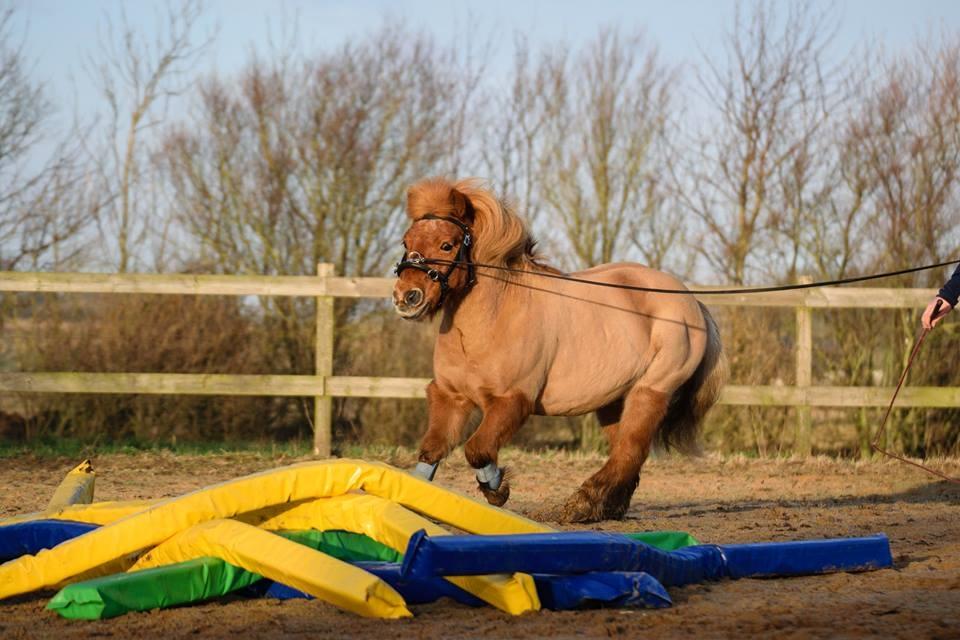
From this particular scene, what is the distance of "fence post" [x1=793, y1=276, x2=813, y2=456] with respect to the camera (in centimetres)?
1108

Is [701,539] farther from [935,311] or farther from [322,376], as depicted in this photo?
[322,376]

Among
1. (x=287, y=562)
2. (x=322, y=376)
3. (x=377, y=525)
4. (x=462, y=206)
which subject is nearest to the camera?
(x=287, y=562)

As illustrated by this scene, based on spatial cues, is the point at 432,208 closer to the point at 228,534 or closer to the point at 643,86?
the point at 228,534

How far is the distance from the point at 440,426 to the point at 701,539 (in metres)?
1.53

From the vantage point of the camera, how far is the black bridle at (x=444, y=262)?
596cm

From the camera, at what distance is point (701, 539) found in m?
5.94

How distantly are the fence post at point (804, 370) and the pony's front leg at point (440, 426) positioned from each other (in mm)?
5772

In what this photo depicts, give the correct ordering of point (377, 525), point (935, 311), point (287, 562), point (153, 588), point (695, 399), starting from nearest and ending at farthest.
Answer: point (287, 562) → point (153, 588) → point (377, 525) → point (935, 311) → point (695, 399)

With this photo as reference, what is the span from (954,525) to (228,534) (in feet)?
14.9

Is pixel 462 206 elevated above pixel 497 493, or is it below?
above

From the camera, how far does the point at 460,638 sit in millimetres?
3537

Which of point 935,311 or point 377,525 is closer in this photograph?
point 377,525

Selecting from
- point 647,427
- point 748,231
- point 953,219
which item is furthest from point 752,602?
point 748,231

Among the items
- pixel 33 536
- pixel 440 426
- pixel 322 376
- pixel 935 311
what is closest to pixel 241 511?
pixel 33 536
